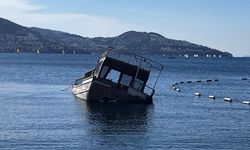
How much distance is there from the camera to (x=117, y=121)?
238ft

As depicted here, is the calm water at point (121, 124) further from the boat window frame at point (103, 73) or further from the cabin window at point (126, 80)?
the boat window frame at point (103, 73)

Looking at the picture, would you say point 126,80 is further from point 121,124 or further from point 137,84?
point 121,124

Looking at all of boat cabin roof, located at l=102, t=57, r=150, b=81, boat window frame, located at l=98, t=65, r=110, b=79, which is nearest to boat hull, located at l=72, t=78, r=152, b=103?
boat window frame, located at l=98, t=65, r=110, b=79

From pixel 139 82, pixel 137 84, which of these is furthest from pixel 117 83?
pixel 139 82

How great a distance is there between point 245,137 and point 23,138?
73.3 ft

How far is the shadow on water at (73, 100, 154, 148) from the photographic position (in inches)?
2378

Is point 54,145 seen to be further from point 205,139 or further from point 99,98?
point 99,98

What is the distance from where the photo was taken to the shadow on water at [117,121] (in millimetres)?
A: 60406

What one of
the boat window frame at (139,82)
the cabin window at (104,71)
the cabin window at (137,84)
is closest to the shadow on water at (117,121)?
the boat window frame at (139,82)

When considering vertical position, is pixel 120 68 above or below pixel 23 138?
above

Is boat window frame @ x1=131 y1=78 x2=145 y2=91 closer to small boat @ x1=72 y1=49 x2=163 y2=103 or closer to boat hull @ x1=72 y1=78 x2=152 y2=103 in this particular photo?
small boat @ x1=72 y1=49 x2=163 y2=103

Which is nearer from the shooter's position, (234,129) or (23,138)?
(23,138)

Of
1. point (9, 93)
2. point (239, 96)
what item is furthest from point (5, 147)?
point (239, 96)

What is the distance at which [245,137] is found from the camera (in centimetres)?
6194
